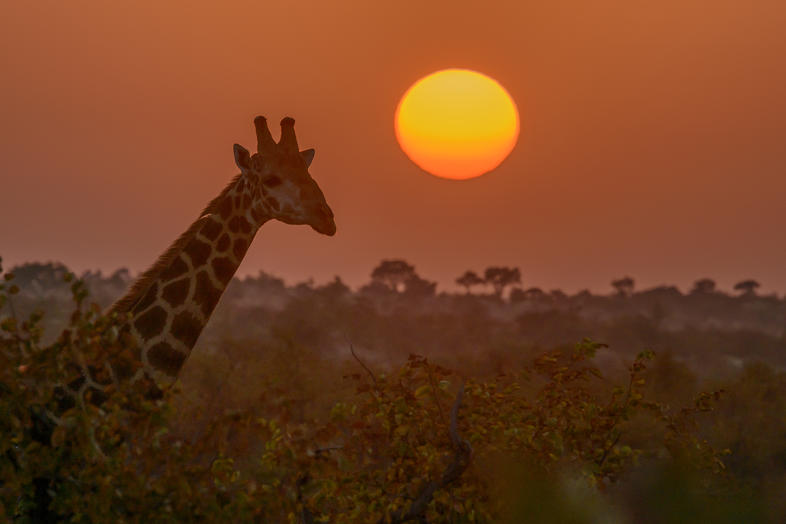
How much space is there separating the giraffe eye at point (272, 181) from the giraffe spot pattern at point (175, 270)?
124 cm

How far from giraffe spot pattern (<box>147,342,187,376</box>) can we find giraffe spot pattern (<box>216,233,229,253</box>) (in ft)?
4.26

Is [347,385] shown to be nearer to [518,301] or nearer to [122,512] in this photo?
[122,512]

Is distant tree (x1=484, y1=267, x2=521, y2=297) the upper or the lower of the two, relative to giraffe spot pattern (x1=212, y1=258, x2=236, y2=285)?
upper

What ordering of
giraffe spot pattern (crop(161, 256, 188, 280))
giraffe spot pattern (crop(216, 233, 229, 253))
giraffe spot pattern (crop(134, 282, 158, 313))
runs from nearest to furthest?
1. giraffe spot pattern (crop(134, 282, 158, 313))
2. giraffe spot pattern (crop(161, 256, 188, 280))
3. giraffe spot pattern (crop(216, 233, 229, 253))

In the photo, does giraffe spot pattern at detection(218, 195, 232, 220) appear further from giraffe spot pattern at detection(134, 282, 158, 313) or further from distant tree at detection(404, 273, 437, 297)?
distant tree at detection(404, 273, 437, 297)

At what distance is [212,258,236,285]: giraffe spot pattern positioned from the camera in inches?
336

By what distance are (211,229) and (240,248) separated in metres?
0.36

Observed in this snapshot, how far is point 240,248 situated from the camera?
8891 millimetres

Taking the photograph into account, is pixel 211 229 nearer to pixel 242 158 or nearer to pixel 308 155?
pixel 242 158

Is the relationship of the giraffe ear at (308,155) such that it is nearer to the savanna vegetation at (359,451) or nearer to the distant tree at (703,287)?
the savanna vegetation at (359,451)

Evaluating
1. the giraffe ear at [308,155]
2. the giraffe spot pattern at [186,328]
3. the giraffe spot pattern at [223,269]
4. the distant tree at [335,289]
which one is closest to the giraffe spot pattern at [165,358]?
the giraffe spot pattern at [186,328]

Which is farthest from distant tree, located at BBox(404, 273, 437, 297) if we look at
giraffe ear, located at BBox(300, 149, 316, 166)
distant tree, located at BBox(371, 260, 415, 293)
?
giraffe ear, located at BBox(300, 149, 316, 166)

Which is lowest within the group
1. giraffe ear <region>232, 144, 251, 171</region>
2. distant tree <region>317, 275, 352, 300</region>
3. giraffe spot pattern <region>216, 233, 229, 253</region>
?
giraffe spot pattern <region>216, 233, 229, 253</region>

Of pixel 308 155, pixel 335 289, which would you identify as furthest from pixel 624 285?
pixel 308 155
